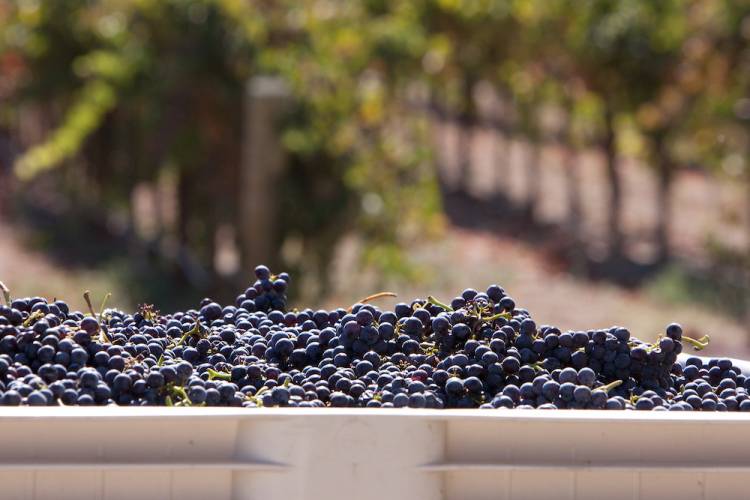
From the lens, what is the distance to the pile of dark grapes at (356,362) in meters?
1.70

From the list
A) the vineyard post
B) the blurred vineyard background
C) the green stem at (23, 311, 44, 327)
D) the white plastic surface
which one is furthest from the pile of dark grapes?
the blurred vineyard background

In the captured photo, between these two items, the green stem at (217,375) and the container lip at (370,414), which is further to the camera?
the green stem at (217,375)

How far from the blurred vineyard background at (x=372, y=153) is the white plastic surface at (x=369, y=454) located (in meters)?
4.76

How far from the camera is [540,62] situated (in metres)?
11.0

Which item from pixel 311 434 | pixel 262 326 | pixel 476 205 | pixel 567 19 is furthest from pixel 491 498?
pixel 476 205

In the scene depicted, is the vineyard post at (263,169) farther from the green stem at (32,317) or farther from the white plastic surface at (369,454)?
the white plastic surface at (369,454)

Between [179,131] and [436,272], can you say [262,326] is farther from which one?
[436,272]

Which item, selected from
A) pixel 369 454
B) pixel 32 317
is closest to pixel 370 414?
pixel 369 454

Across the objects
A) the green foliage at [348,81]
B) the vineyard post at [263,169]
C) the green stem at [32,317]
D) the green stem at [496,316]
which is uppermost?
the green foliage at [348,81]

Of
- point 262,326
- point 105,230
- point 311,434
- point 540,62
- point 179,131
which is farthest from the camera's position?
point 540,62

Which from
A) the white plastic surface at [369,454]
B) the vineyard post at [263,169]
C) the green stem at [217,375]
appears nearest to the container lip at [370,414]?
the white plastic surface at [369,454]

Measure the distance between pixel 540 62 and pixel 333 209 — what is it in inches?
200

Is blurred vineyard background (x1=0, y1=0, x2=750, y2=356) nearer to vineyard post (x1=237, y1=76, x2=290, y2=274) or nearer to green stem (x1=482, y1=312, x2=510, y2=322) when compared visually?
vineyard post (x1=237, y1=76, x2=290, y2=274)

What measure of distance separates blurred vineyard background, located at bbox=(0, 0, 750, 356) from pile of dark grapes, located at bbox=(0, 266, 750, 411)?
4.33 meters
